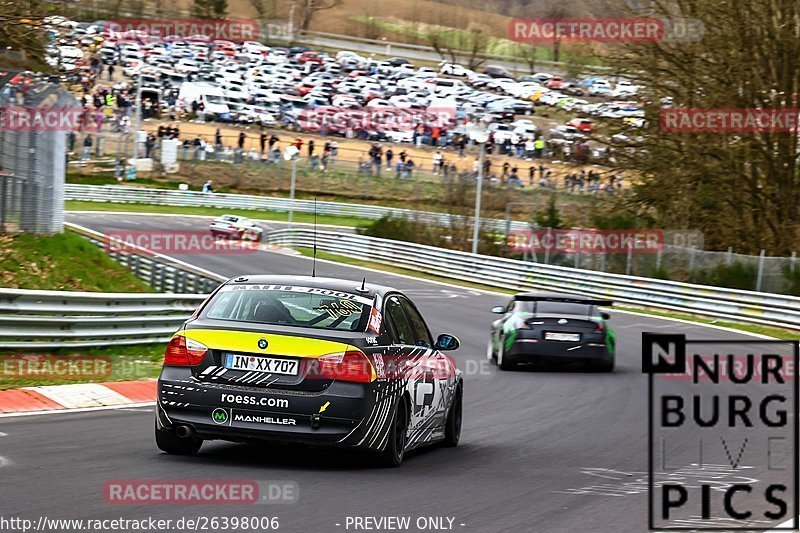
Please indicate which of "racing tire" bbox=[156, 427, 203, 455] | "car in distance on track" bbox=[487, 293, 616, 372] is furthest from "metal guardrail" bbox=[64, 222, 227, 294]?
"racing tire" bbox=[156, 427, 203, 455]

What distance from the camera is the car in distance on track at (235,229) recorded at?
53.1m

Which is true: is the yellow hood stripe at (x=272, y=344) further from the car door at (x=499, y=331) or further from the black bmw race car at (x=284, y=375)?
the car door at (x=499, y=331)

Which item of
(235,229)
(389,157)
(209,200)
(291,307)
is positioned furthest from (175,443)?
(389,157)

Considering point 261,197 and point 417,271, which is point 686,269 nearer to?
point 417,271

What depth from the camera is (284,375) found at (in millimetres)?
8562

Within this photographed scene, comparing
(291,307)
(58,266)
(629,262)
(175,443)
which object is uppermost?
(291,307)

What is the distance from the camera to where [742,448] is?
460 inches

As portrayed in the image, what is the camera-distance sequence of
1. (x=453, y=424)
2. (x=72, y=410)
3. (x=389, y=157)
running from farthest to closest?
(x=389, y=157) < (x=72, y=410) < (x=453, y=424)

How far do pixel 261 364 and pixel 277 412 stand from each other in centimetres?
36

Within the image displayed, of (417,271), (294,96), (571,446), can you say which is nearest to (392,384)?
(571,446)

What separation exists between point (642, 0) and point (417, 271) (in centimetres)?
1260

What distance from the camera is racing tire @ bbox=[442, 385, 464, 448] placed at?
36.4ft

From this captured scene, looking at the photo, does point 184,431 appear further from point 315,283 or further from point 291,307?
point 315,283

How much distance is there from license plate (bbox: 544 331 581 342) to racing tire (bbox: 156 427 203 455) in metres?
11.1
